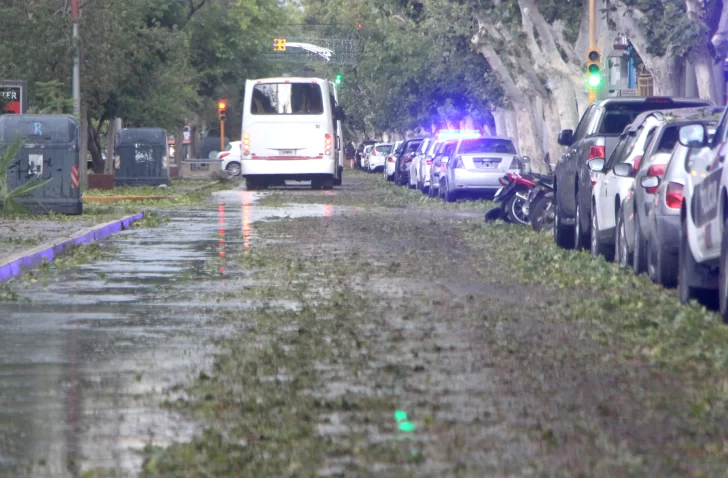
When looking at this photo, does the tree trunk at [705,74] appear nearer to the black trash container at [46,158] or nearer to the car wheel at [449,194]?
the car wheel at [449,194]

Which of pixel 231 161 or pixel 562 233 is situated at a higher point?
pixel 231 161

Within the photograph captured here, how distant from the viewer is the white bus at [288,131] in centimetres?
4491

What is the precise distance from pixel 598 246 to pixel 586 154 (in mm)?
1795

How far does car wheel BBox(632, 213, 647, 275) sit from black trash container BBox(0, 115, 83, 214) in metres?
13.6

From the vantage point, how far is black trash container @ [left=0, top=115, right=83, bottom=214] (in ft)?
84.5

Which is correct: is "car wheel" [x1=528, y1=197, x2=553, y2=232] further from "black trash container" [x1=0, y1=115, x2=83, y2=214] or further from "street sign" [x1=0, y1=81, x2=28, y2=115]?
"street sign" [x1=0, y1=81, x2=28, y2=115]

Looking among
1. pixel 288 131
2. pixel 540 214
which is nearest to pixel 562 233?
pixel 540 214

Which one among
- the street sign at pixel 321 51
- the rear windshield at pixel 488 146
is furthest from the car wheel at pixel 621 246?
→ the street sign at pixel 321 51

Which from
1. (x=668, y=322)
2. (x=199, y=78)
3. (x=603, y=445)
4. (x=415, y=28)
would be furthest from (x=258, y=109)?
(x=603, y=445)

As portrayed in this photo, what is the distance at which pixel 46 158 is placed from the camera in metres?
25.8

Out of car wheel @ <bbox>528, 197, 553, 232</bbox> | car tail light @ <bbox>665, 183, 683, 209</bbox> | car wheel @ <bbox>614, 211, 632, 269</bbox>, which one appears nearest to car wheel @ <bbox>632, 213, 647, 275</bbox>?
car wheel @ <bbox>614, 211, 632, 269</bbox>

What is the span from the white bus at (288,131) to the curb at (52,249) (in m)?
20.2

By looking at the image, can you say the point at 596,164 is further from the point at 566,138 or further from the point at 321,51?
the point at 321,51

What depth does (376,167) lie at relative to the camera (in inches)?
3019
